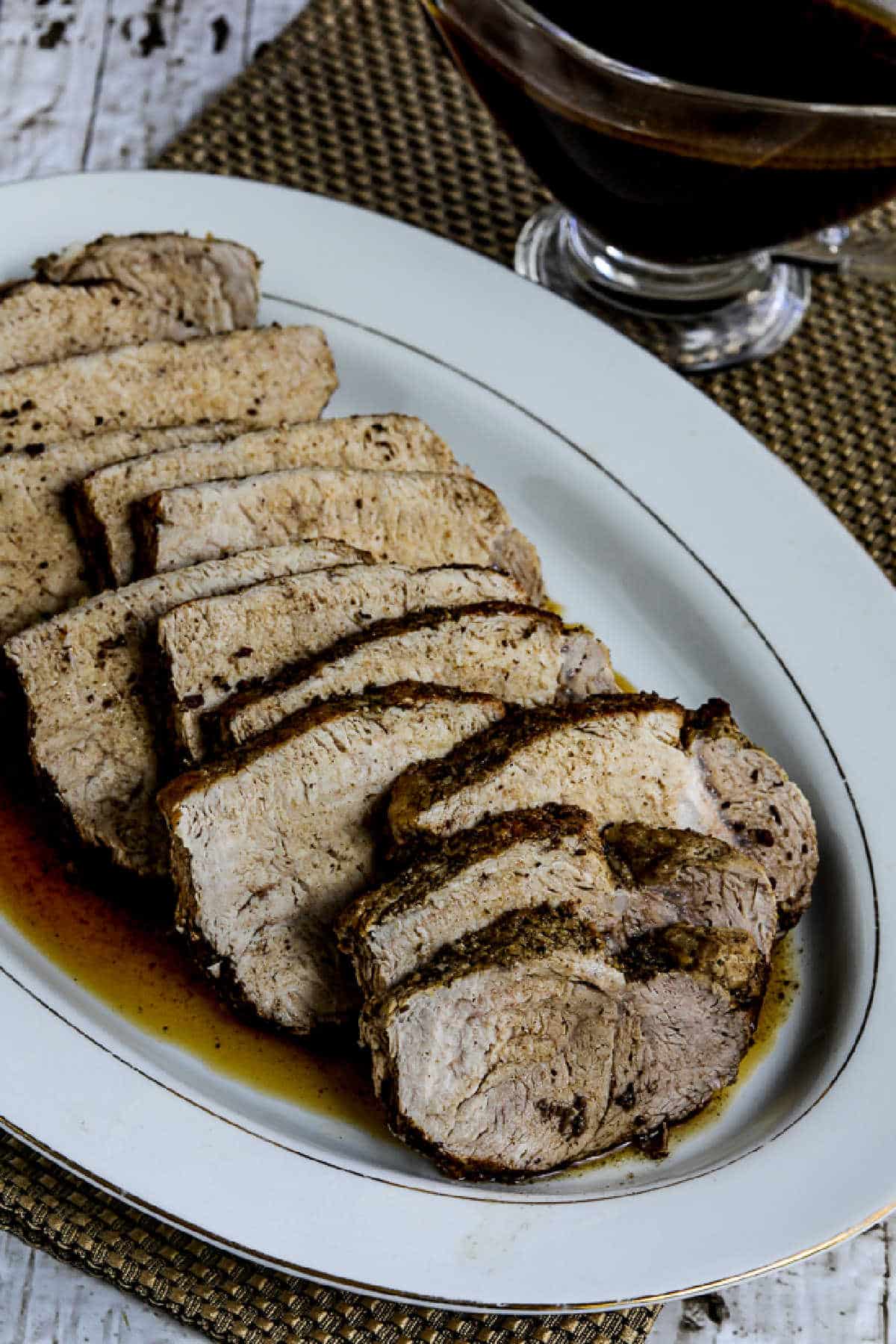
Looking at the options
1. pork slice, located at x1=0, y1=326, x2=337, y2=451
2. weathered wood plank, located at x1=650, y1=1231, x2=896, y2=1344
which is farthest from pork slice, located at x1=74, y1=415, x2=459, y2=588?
weathered wood plank, located at x1=650, y1=1231, x2=896, y2=1344

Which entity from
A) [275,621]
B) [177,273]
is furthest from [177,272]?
[275,621]

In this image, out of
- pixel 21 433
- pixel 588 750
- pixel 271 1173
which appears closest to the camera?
pixel 271 1173

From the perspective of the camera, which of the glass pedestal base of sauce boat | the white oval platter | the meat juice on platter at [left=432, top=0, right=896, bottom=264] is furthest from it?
the glass pedestal base of sauce boat

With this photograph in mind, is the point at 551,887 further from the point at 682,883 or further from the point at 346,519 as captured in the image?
the point at 346,519

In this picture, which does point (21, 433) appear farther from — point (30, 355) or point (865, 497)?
point (865, 497)

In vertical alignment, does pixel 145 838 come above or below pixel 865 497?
below

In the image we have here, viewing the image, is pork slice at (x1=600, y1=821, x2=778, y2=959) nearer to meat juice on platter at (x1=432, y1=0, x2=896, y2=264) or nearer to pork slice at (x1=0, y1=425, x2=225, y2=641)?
pork slice at (x1=0, y1=425, x2=225, y2=641)

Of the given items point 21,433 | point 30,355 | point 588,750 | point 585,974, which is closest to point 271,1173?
point 585,974
